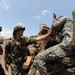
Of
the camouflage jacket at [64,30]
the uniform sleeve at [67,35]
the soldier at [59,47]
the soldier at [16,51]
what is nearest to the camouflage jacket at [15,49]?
the soldier at [16,51]

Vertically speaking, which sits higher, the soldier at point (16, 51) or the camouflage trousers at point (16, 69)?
the soldier at point (16, 51)

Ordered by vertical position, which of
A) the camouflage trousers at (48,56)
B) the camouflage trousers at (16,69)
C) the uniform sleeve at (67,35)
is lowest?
the camouflage trousers at (16,69)

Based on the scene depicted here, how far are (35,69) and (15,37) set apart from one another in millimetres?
1193

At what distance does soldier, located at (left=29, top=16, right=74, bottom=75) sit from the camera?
541 centimetres

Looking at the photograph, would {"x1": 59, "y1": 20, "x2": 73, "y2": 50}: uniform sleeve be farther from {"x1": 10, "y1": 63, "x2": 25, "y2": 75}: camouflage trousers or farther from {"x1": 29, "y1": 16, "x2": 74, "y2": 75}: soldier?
{"x1": 10, "y1": 63, "x2": 25, "y2": 75}: camouflage trousers

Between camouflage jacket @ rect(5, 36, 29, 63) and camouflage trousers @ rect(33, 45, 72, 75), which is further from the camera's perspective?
camouflage jacket @ rect(5, 36, 29, 63)

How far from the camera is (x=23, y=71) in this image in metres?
6.68

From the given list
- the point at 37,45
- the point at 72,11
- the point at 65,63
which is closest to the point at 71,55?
the point at 65,63

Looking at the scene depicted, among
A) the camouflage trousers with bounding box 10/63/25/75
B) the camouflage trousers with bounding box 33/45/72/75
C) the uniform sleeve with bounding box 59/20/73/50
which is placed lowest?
the camouflage trousers with bounding box 10/63/25/75

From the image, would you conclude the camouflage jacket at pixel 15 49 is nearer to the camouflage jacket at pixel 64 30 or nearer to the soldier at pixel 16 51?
the soldier at pixel 16 51

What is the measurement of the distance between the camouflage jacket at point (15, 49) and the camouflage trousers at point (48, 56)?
1060 millimetres

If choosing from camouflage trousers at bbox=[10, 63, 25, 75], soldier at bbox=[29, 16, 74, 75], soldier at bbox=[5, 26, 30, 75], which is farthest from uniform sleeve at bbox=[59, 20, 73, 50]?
Answer: camouflage trousers at bbox=[10, 63, 25, 75]

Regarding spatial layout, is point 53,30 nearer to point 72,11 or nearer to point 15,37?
point 72,11

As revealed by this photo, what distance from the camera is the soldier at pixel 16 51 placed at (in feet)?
21.4
